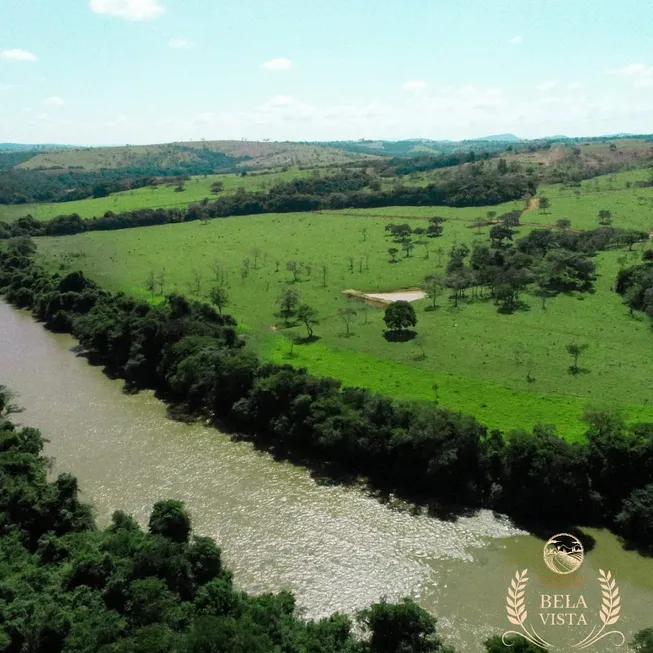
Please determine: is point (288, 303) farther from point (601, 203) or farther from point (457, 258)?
point (601, 203)

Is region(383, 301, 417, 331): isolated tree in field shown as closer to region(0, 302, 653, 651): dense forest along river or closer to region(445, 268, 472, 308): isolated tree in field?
region(445, 268, 472, 308): isolated tree in field

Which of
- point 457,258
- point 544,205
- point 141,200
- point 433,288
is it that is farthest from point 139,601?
point 141,200

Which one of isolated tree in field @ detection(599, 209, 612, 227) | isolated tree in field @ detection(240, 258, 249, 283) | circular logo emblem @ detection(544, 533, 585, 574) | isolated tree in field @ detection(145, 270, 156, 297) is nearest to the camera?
circular logo emblem @ detection(544, 533, 585, 574)

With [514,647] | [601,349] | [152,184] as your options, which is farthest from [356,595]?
[152,184]

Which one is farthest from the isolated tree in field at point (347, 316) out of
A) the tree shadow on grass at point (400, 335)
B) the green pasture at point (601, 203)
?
the green pasture at point (601, 203)

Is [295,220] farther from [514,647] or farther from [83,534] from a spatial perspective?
[514,647]

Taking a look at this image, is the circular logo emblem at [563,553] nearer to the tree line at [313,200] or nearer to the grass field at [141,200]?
the tree line at [313,200]

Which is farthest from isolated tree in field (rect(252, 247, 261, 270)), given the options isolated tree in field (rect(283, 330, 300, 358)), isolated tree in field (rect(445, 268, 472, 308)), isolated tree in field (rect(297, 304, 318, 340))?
isolated tree in field (rect(445, 268, 472, 308))
